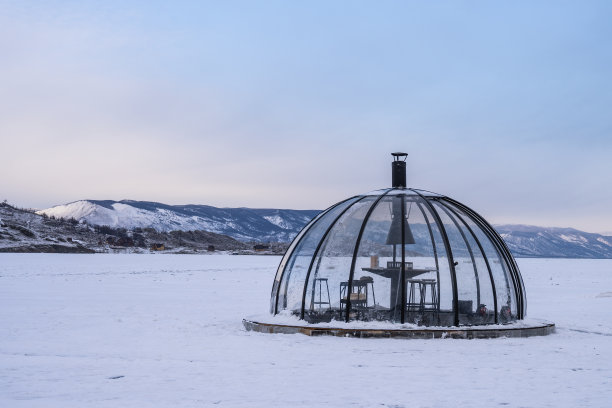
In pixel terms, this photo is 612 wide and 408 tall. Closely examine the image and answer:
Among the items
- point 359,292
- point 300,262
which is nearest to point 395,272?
point 359,292

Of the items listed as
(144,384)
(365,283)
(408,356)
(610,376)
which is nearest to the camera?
(144,384)

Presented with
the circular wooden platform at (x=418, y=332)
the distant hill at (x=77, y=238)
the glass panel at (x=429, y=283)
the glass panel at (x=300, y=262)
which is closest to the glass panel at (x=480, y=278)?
the circular wooden platform at (x=418, y=332)

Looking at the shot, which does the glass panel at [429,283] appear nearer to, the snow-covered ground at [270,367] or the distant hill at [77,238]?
the snow-covered ground at [270,367]

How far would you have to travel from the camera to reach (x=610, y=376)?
467 inches

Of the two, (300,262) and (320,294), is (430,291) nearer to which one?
(320,294)

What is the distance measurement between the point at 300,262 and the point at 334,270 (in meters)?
1.18

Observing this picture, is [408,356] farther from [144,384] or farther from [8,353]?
[8,353]

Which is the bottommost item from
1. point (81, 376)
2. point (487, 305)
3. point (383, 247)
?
point (81, 376)

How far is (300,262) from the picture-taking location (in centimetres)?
1731

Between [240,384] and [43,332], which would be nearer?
[240,384]

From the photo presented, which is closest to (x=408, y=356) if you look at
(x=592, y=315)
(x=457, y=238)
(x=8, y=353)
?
(x=457, y=238)

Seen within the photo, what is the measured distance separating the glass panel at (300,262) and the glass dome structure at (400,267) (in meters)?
0.02

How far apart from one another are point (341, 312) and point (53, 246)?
102 metres

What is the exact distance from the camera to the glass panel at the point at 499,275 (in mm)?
16719
